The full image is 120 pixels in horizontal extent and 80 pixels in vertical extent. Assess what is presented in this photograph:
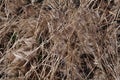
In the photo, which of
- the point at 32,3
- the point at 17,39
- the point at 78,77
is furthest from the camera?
the point at 32,3

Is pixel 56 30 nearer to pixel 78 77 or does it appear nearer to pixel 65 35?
pixel 65 35

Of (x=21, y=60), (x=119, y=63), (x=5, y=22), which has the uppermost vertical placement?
(x=5, y=22)

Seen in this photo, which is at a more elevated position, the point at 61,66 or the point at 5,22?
the point at 5,22

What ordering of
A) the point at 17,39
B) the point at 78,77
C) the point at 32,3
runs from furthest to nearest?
1. the point at 32,3
2. the point at 17,39
3. the point at 78,77

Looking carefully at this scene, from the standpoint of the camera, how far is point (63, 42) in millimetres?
1833

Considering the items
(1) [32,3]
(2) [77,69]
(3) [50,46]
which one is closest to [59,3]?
(1) [32,3]

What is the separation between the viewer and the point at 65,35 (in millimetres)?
1852

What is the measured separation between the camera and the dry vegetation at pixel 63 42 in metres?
1.79

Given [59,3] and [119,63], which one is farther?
Result: [59,3]

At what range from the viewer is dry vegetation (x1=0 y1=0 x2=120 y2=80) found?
179cm

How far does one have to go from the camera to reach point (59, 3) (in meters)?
2.02

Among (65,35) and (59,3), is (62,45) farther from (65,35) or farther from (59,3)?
(59,3)

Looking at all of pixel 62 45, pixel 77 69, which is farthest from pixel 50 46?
pixel 77 69

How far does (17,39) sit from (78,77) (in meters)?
0.44
